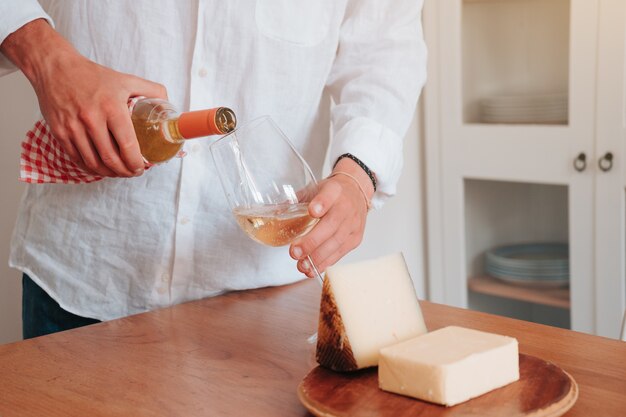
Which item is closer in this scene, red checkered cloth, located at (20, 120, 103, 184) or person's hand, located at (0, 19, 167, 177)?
person's hand, located at (0, 19, 167, 177)

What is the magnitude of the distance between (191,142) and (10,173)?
89cm

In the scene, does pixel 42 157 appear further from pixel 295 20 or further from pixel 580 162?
pixel 580 162

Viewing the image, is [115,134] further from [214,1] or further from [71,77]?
[214,1]

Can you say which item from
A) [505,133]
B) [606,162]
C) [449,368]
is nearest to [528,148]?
[505,133]

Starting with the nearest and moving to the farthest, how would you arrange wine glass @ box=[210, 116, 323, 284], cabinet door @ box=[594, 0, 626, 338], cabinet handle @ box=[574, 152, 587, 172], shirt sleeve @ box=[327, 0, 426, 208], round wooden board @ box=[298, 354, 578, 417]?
round wooden board @ box=[298, 354, 578, 417] → wine glass @ box=[210, 116, 323, 284] → shirt sleeve @ box=[327, 0, 426, 208] → cabinet door @ box=[594, 0, 626, 338] → cabinet handle @ box=[574, 152, 587, 172]

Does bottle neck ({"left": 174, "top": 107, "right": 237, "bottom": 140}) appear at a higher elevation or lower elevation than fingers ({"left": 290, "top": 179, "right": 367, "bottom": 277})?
higher

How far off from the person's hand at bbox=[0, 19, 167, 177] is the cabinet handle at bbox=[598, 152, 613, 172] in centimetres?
→ 157

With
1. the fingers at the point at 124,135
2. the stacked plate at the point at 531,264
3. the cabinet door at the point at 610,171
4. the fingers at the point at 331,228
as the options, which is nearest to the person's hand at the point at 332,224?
the fingers at the point at 331,228

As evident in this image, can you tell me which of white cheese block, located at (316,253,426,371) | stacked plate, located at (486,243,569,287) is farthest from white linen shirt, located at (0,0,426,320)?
stacked plate, located at (486,243,569,287)

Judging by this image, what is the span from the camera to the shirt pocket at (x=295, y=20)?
4.23ft

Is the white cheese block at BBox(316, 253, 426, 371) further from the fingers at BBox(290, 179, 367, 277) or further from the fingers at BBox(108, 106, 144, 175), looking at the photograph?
the fingers at BBox(108, 106, 144, 175)

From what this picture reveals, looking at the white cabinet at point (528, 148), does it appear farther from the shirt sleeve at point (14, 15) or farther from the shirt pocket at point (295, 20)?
the shirt sleeve at point (14, 15)

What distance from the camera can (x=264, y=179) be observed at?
958 millimetres

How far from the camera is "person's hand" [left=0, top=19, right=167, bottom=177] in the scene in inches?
38.6
